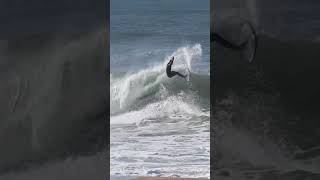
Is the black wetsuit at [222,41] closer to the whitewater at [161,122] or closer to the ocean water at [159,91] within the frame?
the ocean water at [159,91]

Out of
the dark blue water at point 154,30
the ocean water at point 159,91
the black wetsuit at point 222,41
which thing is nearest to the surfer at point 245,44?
the black wetsuit at point 222,41

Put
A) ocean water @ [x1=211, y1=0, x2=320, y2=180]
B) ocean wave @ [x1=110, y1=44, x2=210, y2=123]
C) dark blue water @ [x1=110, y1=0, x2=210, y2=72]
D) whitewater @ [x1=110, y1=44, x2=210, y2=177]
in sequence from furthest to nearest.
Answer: dark blue water @ [x1=110, y1=0, x2=210, y2=72]
ocean wave @ [x1=110, y1=44, x2=210, y2=123]
whitewater @ [x1=110, y1=44, x2=210, y2=177]
ocean water @ [x1=211, y1=0, x2=320, y2=180]

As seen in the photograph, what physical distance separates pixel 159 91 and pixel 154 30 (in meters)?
3.93

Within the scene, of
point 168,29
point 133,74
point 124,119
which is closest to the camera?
point 124,119

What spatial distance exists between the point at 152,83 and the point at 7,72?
13.7 meters

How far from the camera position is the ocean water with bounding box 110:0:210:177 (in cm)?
1410

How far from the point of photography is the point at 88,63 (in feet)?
14.0

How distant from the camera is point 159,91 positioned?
1762cm

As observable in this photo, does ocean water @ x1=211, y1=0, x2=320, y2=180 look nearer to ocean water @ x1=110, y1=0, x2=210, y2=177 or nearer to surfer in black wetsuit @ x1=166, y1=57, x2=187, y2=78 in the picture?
ocean water @ x1=110, y1=0, x2=210, y2=177

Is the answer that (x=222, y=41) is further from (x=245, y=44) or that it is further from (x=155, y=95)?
(x=155, y=95)

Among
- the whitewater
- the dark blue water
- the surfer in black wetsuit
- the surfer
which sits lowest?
the whitewater

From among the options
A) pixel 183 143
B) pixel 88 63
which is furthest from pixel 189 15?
pixel 88 63

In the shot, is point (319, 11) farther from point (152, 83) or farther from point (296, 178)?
point (152, 83)

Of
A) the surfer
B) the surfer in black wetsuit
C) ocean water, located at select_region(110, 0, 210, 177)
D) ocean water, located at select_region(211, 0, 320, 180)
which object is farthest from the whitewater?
the surfer
